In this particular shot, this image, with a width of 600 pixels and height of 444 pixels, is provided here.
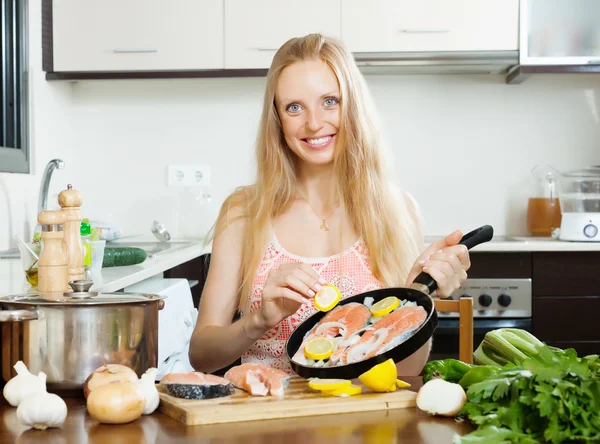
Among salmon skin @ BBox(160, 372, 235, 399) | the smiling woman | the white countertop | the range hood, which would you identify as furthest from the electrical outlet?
salmon skin @ BBox(160, 372, 235, 399)

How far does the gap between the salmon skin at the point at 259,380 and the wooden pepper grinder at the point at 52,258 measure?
0.29 metres

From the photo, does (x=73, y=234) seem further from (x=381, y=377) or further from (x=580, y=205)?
(x=580, y=205)

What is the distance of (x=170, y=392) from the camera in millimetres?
1009

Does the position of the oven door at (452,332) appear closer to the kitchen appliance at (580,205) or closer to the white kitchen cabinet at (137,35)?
the kitchen appliance at (580,205)

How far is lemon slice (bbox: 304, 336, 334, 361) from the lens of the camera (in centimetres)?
106

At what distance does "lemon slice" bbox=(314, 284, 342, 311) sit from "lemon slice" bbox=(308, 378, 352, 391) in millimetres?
188

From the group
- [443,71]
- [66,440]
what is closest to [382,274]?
[66,440]

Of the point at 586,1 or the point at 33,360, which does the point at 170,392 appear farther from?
the point at 586,1

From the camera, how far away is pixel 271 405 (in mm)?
960

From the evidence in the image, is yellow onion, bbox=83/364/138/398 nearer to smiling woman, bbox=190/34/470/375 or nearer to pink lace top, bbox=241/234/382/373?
smiling woman, bbox=190/34/470/375

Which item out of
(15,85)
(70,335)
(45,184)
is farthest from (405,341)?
(15,85)

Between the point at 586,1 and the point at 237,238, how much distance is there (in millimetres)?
2218

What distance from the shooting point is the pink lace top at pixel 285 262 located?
1725 millimetres

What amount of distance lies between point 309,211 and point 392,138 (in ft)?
6.18
